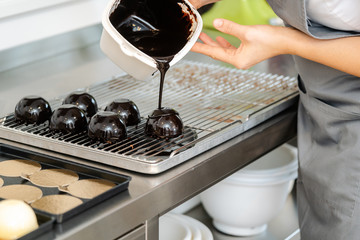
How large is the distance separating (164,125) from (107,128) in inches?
5.3

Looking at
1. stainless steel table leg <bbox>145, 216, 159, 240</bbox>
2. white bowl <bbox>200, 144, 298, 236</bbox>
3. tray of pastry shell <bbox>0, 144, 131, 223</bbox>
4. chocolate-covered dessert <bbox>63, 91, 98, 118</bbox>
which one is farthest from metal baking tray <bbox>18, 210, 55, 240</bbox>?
white bowl <bbox>200, 144, 298, 236</bbox>

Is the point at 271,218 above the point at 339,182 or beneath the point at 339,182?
beneath

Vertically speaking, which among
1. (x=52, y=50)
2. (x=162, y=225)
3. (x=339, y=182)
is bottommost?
(x=162, y=225)

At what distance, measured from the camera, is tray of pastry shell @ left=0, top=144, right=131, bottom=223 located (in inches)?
42.3

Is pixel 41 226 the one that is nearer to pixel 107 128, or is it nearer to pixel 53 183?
pixel 53 183

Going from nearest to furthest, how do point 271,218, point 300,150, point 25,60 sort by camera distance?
point 300,150, point 271,218, point 25,60

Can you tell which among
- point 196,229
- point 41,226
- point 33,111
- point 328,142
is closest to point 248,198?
point 196,229

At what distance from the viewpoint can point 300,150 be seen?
1611 millimetres

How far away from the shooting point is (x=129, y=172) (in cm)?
123

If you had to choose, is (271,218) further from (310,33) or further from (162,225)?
(310,33)

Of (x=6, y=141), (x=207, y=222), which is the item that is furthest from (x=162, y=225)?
(x=6, y=141)

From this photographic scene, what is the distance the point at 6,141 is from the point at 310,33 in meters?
0.74

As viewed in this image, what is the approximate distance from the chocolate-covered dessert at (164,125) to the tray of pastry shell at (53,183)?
216mm

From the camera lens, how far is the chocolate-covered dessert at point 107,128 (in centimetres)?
129
